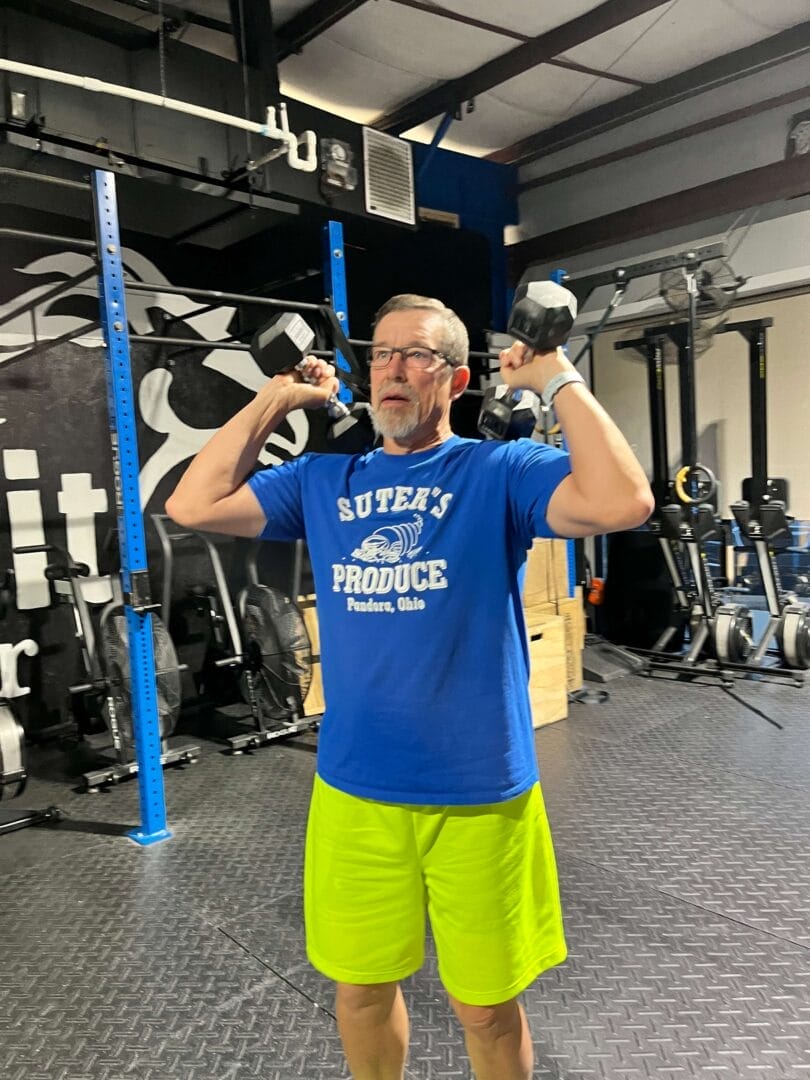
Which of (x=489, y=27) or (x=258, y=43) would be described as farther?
(x=489, y=27)

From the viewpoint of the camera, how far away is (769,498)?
17.9 ft

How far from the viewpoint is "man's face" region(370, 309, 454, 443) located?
1.43 m

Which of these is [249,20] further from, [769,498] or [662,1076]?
[662,1076]

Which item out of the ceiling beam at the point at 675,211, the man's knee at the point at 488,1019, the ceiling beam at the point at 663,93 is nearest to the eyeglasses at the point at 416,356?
the man's knee at the point at 488,1019

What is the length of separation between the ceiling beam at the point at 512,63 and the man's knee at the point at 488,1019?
470 cm

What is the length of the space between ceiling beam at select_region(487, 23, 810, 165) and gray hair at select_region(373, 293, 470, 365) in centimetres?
474

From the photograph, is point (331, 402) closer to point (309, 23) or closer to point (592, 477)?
point (592, 477)

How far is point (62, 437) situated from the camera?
13.7 feet

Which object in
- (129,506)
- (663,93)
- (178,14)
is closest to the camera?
(129,506)

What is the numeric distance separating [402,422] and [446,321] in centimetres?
21

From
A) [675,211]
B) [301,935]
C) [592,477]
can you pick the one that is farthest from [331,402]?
[675,211]

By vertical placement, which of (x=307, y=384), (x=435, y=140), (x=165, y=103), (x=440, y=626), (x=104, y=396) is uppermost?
(x=435, y=140)

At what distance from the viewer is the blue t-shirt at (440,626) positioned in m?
1.37

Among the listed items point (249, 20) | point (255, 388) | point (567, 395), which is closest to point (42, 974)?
point (567, 395)
